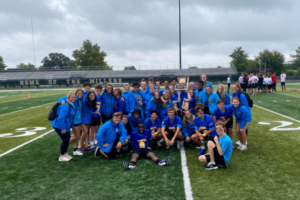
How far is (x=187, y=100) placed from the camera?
629 cm

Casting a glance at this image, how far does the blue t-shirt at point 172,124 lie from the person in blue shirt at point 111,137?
3.51ft

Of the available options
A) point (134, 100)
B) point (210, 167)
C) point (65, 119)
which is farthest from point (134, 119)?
point (210, 167)

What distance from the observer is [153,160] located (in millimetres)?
4758

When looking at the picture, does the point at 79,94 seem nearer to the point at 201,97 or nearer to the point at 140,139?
the point at 140,139

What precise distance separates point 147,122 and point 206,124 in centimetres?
142

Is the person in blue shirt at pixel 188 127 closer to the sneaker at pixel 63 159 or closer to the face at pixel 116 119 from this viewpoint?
the face at pixel 116 119

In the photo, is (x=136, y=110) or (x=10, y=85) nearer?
(x=136, y=110)

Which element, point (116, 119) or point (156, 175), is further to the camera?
point (116, 119)

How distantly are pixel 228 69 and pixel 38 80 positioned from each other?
38407 mm

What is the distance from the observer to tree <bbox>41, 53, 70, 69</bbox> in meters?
94.6

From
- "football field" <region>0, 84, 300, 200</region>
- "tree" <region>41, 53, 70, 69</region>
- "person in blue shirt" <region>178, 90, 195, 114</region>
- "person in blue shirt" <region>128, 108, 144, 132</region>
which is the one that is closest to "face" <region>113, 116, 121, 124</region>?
"person in blue shirt" <region>128, 108, 144, 132</region>

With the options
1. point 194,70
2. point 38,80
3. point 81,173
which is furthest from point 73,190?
point 194,70

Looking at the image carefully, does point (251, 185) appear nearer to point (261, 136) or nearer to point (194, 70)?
point (261, 136)

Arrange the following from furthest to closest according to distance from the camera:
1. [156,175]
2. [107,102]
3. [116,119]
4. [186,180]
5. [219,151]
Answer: [107,102], [116,119], [219,151], [156,175], [186,180]
